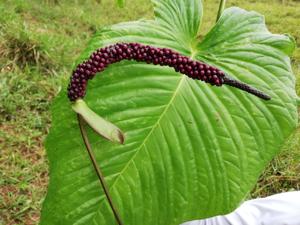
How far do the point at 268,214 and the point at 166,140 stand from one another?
89cm

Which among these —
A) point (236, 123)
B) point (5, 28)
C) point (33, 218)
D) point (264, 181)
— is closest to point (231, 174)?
point (236, 123)

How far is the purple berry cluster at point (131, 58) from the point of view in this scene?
0.59 meters

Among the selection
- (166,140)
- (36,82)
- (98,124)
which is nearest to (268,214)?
(166,140)

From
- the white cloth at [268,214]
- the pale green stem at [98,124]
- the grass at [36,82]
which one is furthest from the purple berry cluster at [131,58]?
the grass at [36,82]

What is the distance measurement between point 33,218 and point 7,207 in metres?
0.12

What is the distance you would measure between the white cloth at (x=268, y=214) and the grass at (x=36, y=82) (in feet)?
2.60

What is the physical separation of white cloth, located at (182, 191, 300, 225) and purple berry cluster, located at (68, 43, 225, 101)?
0.82 metres

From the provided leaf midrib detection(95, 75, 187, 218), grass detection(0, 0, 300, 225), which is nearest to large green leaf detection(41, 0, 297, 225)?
leaf midrib detection(95, 75, 187, 218)

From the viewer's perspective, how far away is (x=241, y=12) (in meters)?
0.73

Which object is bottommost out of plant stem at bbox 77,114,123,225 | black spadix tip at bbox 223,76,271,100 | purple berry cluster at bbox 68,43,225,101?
plant stem at bbox 77,114,123,225

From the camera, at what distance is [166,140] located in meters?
0.65

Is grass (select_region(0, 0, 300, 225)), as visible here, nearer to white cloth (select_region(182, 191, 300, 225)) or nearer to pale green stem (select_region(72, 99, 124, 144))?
white cloth (select_region(182, 191, 300, 225))

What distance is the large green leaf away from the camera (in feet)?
2.06

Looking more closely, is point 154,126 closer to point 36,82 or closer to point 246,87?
point 246,87
